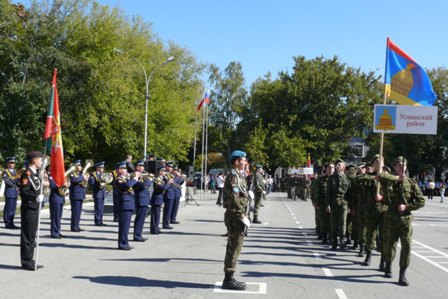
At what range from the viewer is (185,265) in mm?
9977

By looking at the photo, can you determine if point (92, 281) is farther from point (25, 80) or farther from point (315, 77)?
point (315, 77)

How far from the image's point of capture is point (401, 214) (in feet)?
29.2

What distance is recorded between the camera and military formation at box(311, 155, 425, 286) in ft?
29.3

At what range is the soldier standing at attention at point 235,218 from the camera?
26.1 ft

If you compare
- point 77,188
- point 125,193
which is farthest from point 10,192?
point 125,193

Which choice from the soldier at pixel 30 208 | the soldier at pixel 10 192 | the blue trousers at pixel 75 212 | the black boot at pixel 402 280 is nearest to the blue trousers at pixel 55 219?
the blue trousers at pixel 75 212

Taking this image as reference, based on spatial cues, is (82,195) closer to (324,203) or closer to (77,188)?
(77,188)

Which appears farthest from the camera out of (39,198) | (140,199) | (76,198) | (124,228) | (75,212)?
(75,212)

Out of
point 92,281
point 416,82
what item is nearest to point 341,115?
point 416,82

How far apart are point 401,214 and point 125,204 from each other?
5.83m

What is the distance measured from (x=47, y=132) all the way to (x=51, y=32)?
103 ft

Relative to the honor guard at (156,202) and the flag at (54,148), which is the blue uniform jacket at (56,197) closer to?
the honor guard at (156,202)

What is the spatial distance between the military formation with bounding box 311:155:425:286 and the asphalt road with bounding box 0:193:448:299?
1.45 ft

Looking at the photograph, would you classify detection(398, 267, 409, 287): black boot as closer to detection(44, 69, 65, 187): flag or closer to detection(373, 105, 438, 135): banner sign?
detection(373, 105, 438, 135): banner sign
